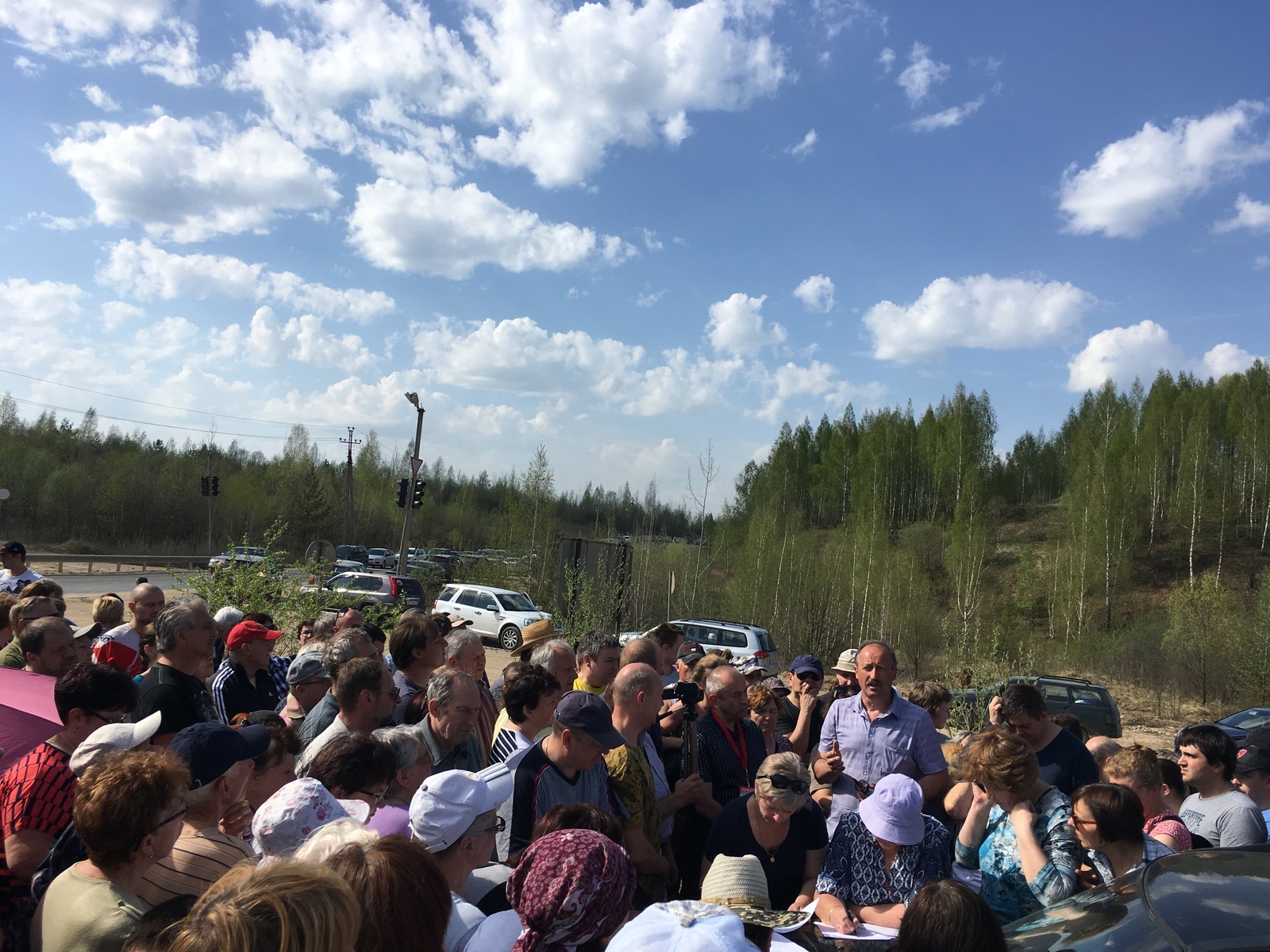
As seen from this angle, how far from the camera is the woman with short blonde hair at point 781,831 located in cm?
330

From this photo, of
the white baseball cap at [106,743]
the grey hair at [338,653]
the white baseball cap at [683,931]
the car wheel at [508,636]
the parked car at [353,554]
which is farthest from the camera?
the parked car at [353,554]

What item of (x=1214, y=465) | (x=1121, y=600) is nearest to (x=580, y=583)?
(x=1121, y=600)

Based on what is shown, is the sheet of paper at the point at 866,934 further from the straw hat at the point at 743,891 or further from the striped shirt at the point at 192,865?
the striped shirt at the point at 192,865

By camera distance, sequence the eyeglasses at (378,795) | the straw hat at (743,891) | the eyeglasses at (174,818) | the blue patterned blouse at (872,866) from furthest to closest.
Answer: the blue patterned blouse at (872,866) < the eyeglasses at (378,795) < the eyeglasses at (174,818) < the straw hat at (743,891)

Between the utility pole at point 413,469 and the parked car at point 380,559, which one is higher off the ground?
the utility pole at point 413,469

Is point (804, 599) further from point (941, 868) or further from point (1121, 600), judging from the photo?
point (941, 868)

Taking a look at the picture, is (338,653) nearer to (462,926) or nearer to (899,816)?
(462,926)

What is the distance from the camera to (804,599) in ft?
94.0

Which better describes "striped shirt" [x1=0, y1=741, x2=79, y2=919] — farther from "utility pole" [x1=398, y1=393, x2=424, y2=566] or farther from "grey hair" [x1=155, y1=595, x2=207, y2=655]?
"utility pole" [x1=398, y1=393, x2=424, y2=566]

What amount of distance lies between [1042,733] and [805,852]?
1.76 meters

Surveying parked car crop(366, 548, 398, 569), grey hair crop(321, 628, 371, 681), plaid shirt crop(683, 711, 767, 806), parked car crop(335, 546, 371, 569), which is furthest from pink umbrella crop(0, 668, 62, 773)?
parked car crop(335, 546, 371, 569)

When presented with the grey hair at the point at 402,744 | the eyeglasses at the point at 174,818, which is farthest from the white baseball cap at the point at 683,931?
the grey hair at the point at 402,744

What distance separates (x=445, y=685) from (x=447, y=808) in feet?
4.66

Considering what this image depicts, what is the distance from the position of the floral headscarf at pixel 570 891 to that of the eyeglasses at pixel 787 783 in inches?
54.0
